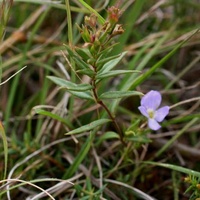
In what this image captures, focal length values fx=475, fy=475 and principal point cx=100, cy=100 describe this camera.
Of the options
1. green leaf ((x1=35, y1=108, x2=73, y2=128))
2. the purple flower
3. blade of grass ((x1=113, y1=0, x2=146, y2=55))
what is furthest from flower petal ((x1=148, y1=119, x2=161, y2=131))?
blade of grass ((x1=113, y1=0, x2=146, y2=55))

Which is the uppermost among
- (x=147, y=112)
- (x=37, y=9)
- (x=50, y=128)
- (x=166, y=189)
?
(x=37, y=9)

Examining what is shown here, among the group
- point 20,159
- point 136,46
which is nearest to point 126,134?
point 20,159

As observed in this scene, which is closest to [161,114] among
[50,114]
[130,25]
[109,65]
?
[109,65]

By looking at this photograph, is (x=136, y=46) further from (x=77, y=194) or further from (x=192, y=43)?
(x=77, y=194)

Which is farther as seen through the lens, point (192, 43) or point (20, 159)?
point (192, 43)

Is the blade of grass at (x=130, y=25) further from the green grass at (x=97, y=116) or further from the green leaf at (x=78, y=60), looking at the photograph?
the green leaf at (x=78, y=60)

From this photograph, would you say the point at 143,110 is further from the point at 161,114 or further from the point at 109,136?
the point at 109,136
